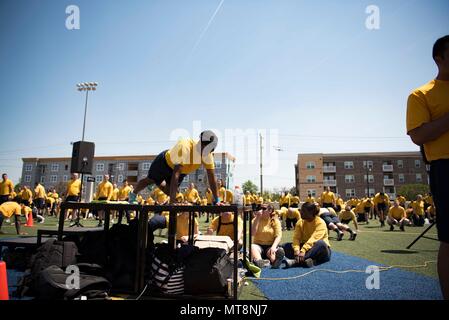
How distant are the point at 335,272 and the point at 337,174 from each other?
57.2m

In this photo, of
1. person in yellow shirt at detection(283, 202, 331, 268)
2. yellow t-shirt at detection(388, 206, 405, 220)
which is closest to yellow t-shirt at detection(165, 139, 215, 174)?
person in yellow shirt at detection(283, 202, 331, 268)

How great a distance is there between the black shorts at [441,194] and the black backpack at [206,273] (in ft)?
6.18

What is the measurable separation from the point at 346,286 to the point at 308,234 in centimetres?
160

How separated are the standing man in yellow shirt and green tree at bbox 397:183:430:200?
59160mm

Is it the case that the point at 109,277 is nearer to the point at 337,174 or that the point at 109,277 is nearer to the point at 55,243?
the point at 55,243

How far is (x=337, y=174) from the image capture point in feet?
186

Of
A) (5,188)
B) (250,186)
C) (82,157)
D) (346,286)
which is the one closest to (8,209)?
(82,157)

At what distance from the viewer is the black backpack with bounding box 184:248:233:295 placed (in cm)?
272

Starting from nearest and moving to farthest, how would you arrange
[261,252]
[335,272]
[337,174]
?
[335,272], [261,252], [337,174]

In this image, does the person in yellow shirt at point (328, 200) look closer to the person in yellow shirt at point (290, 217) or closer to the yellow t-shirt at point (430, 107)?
the person in yellow shirt at point (290, 217)

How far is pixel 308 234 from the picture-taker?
4938 mm

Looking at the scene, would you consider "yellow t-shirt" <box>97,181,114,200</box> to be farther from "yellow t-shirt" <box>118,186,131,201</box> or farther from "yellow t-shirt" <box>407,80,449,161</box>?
"yellow t-shirt" <box>407,80,449,161</box>

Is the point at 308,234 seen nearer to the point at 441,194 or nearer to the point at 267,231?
the point at 267,231
